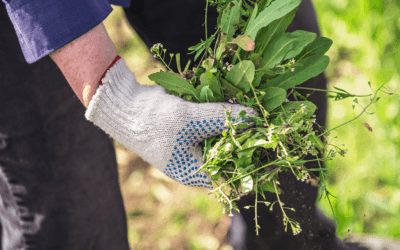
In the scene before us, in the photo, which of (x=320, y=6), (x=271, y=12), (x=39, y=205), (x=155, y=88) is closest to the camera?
(x=271, y=12)

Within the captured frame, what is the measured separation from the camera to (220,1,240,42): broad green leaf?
350 millimetres

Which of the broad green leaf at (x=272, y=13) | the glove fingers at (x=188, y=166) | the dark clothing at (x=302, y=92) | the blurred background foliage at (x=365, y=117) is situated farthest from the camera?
the blurred background foliage at (x=365, y=117)

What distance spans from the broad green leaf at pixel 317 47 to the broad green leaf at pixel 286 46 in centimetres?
4

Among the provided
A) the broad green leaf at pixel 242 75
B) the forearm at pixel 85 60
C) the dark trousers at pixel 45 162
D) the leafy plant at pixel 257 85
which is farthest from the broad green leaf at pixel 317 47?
the dark trousers at pixel 45 162


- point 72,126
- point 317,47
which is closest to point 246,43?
point 317,47

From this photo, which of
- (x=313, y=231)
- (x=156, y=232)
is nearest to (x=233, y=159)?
(x=313, y=231)

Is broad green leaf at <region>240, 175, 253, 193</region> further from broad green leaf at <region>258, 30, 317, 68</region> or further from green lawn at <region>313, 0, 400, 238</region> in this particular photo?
green lawn at <region>313, 0, 400, 238</region>

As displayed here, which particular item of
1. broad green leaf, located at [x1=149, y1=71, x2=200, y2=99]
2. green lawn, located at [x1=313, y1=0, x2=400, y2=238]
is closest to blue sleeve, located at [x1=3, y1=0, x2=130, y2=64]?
broad green leaf, located at [x1=149, y1=71, x2=200, y2=99]

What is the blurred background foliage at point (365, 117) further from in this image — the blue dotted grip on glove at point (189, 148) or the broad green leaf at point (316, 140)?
the blue dotted grip on glove at point (189, 148)

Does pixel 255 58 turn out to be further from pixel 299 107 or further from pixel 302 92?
pixel 302 92

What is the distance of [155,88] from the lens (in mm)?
498

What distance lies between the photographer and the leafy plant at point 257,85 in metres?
0.35

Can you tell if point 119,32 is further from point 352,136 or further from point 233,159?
point 352,136

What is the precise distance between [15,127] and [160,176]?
1.97ft
